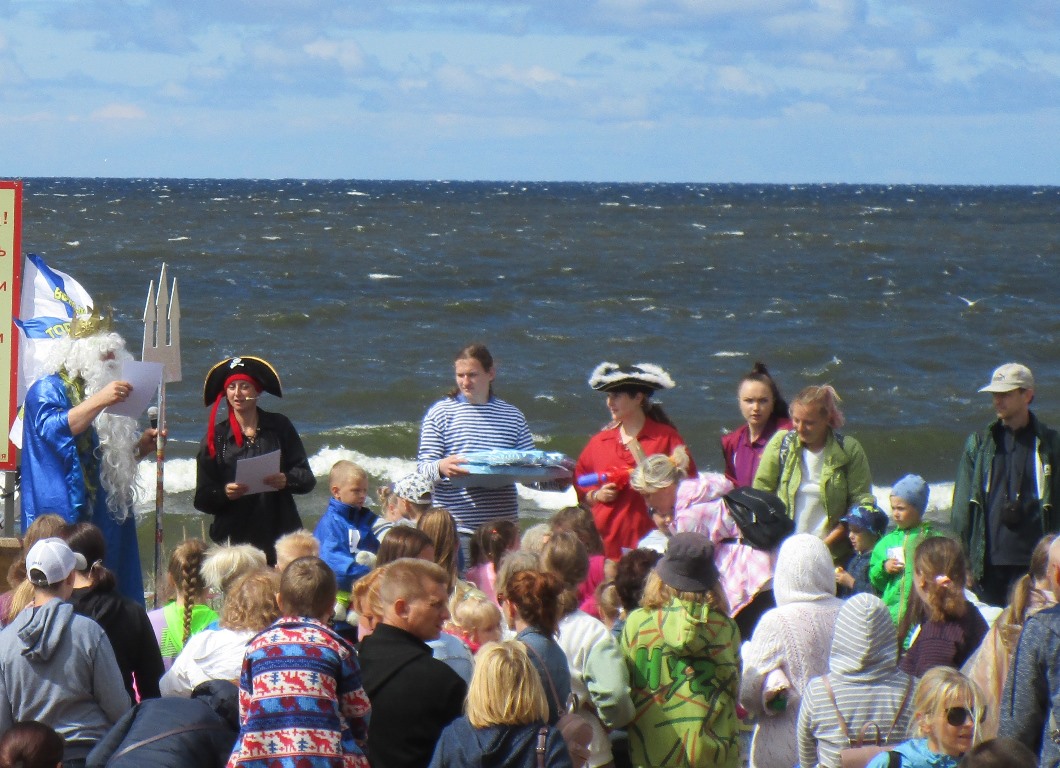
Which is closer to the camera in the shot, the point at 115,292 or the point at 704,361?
the point at 704,361

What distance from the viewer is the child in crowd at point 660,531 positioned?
5832 mm

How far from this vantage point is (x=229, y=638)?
4230mm

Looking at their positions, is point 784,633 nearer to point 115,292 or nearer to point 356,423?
point 356,423

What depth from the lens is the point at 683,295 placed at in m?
32.0

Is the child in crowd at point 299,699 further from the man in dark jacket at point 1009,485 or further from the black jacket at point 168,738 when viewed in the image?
the man in dark jacket at point 1009,485

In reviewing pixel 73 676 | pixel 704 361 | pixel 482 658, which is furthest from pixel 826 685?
pixel 704 361

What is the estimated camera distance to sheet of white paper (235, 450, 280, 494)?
20.2ft

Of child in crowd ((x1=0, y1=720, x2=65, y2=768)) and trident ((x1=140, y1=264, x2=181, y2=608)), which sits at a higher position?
trident ((x1=140, y1=264, x2=181, y2=608))

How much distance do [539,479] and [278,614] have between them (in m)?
2.48

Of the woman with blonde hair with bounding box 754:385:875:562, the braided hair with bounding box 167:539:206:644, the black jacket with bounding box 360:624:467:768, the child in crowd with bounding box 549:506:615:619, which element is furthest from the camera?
the woman with blonde hair with bounding box 754:385:875:562

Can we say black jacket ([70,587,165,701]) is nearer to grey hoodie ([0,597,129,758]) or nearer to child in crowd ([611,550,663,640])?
grey hoodie ([0,597,129,758])

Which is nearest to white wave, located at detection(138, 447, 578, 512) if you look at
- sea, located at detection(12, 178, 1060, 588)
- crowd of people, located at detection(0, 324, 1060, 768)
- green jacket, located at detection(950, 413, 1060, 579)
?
sea, located at detection(12, 178, 1060, 588)

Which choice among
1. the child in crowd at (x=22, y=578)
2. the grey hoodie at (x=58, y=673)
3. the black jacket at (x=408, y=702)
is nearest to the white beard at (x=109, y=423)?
the child in crowd at (x=22, y=578)

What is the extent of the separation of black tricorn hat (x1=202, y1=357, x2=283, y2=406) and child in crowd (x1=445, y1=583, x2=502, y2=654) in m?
2.12
